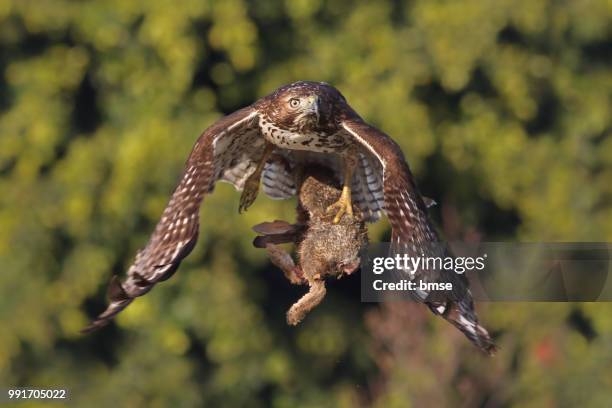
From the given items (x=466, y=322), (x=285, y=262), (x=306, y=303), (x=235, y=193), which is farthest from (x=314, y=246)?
(x=235, y=193)

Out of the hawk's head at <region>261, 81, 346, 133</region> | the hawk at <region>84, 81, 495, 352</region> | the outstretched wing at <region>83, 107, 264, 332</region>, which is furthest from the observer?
the hawk's head at <region>261, 81, 346, 133</region>

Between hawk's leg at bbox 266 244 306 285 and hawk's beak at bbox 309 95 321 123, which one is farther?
hawk's beak at bbox 309 95 321 123

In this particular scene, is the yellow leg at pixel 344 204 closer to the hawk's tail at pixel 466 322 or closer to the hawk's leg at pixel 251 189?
the hawk's leg at pixel 251 189

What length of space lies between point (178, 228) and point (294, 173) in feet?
3.99

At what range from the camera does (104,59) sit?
12547 millimetres

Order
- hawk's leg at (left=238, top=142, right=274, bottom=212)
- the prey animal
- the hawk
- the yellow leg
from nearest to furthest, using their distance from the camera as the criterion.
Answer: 1. the hawk
2. the prey animal
3. the yellow leg
4. hawk's leg at (left=238, top=142, right=274, bottom=212)

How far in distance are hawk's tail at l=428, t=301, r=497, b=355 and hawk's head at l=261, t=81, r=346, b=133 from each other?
107cm

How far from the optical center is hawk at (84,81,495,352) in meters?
5.77

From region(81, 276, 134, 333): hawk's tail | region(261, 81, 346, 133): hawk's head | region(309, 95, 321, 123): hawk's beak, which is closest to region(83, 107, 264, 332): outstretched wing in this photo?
region(81, 276, 134, 333): hawk's tail

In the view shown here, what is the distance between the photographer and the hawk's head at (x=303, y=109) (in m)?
6.40

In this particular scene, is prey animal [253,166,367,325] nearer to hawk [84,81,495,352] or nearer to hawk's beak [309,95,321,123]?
hawk [84,81,495,352]

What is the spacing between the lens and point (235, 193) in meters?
11.4

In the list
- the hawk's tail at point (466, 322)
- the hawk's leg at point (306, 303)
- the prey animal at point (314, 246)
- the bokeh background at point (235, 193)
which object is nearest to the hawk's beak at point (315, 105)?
the prey animal at point (314, 246)

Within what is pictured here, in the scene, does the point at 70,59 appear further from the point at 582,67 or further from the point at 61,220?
the point at 582,67
